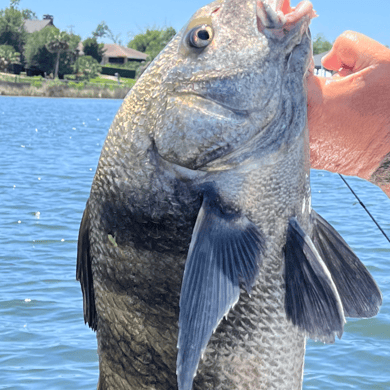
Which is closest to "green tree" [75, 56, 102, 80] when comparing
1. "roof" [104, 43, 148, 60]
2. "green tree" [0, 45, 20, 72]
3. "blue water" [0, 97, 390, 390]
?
"green tree" [0, 45, 20, 72]

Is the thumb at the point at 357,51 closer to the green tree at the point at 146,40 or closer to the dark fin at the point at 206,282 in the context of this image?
the dark fin at the point at 206,282

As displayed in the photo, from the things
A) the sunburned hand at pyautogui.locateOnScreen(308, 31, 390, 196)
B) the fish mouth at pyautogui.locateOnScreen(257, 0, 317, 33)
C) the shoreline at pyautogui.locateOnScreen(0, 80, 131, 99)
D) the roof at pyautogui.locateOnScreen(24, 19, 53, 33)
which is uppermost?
the roof at pyautogui.locateOnScreen(24, 19, 53, 33)

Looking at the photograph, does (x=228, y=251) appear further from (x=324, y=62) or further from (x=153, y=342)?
(x=324, y=62)

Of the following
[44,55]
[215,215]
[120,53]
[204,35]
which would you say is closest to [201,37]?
[204,35]

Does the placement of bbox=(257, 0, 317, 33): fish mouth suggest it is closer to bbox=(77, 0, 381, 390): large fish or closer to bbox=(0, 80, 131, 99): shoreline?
bbox=(77, 0, 381, 390): large fish

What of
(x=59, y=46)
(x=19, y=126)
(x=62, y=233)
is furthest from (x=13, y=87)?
(x=62, y=233)
